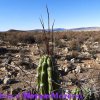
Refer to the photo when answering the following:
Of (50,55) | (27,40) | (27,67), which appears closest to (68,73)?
(27,67)

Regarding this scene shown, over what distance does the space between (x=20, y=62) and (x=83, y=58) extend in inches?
163

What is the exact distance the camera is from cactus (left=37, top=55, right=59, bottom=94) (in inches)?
148

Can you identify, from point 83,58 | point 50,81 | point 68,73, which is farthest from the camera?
point 83,58

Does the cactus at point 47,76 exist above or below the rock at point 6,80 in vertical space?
above

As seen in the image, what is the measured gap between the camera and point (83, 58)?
15.7 metres

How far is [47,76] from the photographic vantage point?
3814 millimetres

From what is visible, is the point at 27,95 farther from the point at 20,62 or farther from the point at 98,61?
the point at 98,61

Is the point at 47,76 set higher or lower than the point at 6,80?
higher

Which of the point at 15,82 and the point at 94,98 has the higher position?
the point at 94,98

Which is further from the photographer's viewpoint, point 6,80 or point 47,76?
point 6,80

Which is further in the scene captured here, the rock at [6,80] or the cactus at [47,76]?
the rock at [6,80]

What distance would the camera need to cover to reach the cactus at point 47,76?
3.76 m

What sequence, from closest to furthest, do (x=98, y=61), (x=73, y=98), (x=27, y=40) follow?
1. (x=73, y=98)
2. (x=98, y=61)
3. (x=27, y=40)

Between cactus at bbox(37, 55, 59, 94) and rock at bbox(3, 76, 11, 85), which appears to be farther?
rock at bbox(3, 76, 11, 85)
